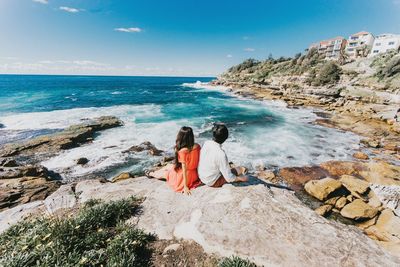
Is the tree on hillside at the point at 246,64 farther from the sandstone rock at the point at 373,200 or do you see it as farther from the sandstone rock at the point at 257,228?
the sandstone rock at the point at 257,228

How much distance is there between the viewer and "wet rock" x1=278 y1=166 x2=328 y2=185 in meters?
11.3

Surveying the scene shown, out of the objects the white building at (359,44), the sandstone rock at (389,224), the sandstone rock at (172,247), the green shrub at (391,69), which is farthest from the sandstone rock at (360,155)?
the white building at (359,44)

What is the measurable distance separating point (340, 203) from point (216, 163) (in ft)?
25.3

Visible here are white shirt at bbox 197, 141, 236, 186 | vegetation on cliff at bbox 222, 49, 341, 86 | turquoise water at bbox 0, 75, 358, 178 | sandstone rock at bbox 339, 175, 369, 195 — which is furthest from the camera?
vegetation on cliff at bbox 222, 49, 341, 86

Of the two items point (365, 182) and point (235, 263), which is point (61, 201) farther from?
point (365, 182)

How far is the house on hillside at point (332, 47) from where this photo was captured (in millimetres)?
76688

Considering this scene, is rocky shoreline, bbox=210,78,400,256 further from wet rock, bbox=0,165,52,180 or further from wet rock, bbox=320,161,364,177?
wet rock, bbox=0,165,52,180

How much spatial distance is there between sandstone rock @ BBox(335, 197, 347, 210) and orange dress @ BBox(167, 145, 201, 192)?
7.42 m

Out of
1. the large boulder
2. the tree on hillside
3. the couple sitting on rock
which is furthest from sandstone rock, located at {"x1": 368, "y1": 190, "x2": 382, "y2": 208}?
the tree on hillside

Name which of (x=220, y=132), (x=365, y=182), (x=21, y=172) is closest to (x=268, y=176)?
(x=365, y=182)

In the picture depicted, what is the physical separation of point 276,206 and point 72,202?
524 centimetres

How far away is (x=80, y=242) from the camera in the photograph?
346 centimetres

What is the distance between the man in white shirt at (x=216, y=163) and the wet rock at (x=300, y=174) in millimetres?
7739

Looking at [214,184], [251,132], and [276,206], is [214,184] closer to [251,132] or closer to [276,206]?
[276,206]
